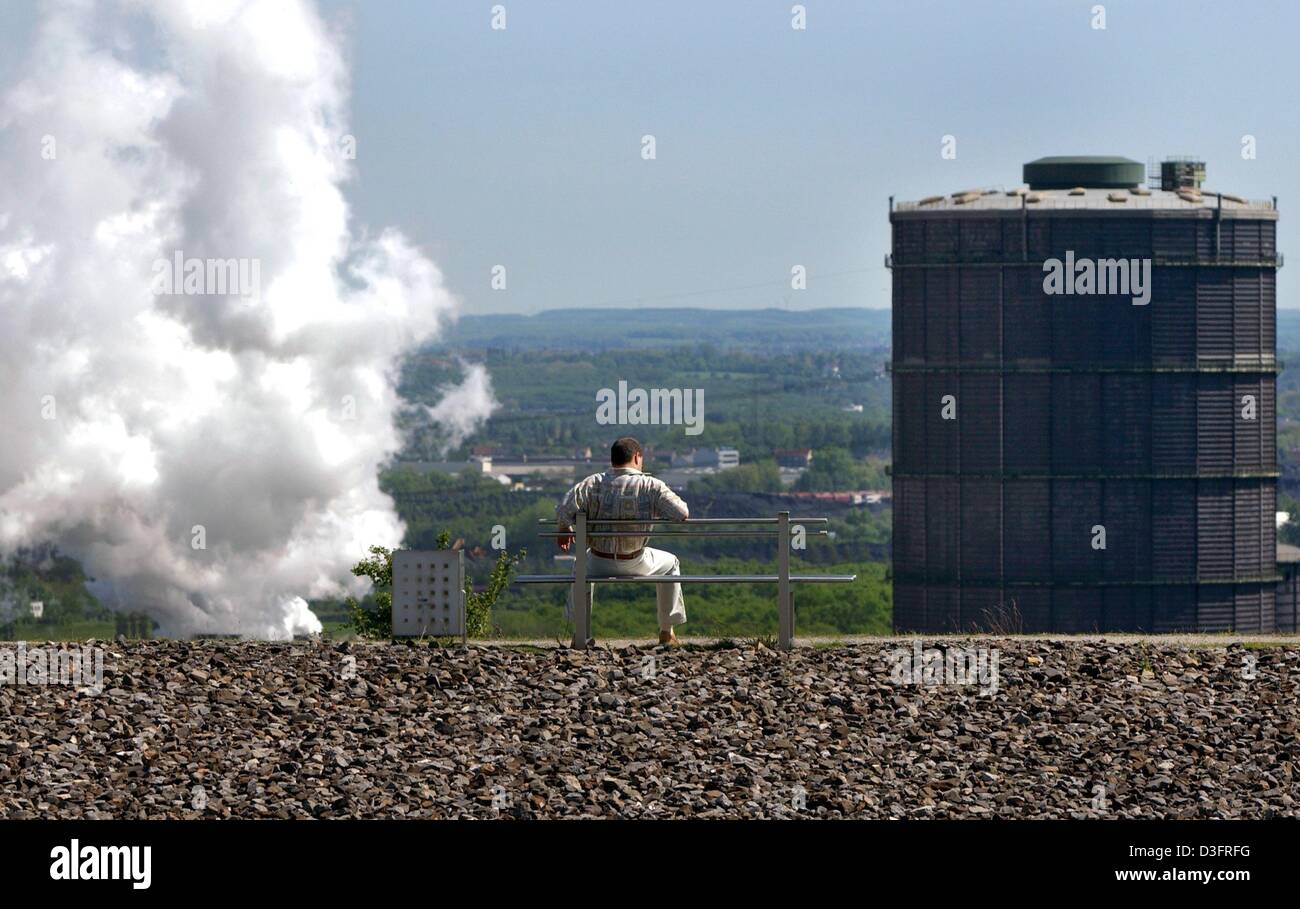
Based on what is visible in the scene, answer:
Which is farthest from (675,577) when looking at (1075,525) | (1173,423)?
(1075,525)

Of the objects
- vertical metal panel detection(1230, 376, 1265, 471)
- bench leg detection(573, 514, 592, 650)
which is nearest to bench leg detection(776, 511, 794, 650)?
bench leg detection(573, 514, 592, 650)

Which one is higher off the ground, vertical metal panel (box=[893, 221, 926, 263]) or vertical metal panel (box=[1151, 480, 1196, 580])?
vertical metal panel (box=[893, 221, 926, 263])

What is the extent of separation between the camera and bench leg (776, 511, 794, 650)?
14.8 metres

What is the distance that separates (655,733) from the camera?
1280 cm

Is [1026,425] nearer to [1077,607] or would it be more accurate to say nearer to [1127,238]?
[1077,607]

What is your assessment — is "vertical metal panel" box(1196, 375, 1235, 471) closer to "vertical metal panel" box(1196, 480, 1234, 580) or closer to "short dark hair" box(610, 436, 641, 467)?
"vertical metal panel" box(1196, 480, 1234, 580)

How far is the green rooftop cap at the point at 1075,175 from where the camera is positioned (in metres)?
91.3

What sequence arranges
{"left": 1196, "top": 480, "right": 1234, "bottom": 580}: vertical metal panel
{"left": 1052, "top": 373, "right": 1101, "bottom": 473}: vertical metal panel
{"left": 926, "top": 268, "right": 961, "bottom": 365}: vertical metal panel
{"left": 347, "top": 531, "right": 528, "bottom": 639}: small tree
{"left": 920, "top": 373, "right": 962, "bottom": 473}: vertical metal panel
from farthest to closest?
{"left": 1196, "top": 480, "right": 1234, "bottom": 580}: vertical metal panel, {"left": 1052, "top": 373, "right": 1101, "bottom": 473}: vertical metal panel, {"left": 920, "top": 373, "right": 962, "bottom": 473}: vertical metal panel, {"left": 926, "top": 268, "right": 961, "bottom": 365}: vertical metal panel, {"left": 347, "top": 531, "right": 528, "bottom": 639}: small tree

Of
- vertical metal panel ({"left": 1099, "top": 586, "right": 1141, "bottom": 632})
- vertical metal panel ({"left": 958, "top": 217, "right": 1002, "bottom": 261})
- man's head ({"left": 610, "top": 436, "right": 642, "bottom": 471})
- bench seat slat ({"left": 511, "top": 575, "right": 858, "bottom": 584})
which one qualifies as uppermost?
vertical metal panel ({"left": 958, "top": 217, "right": 1002, "bottom": 261})

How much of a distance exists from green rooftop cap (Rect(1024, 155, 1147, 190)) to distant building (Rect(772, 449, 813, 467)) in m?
90.0
